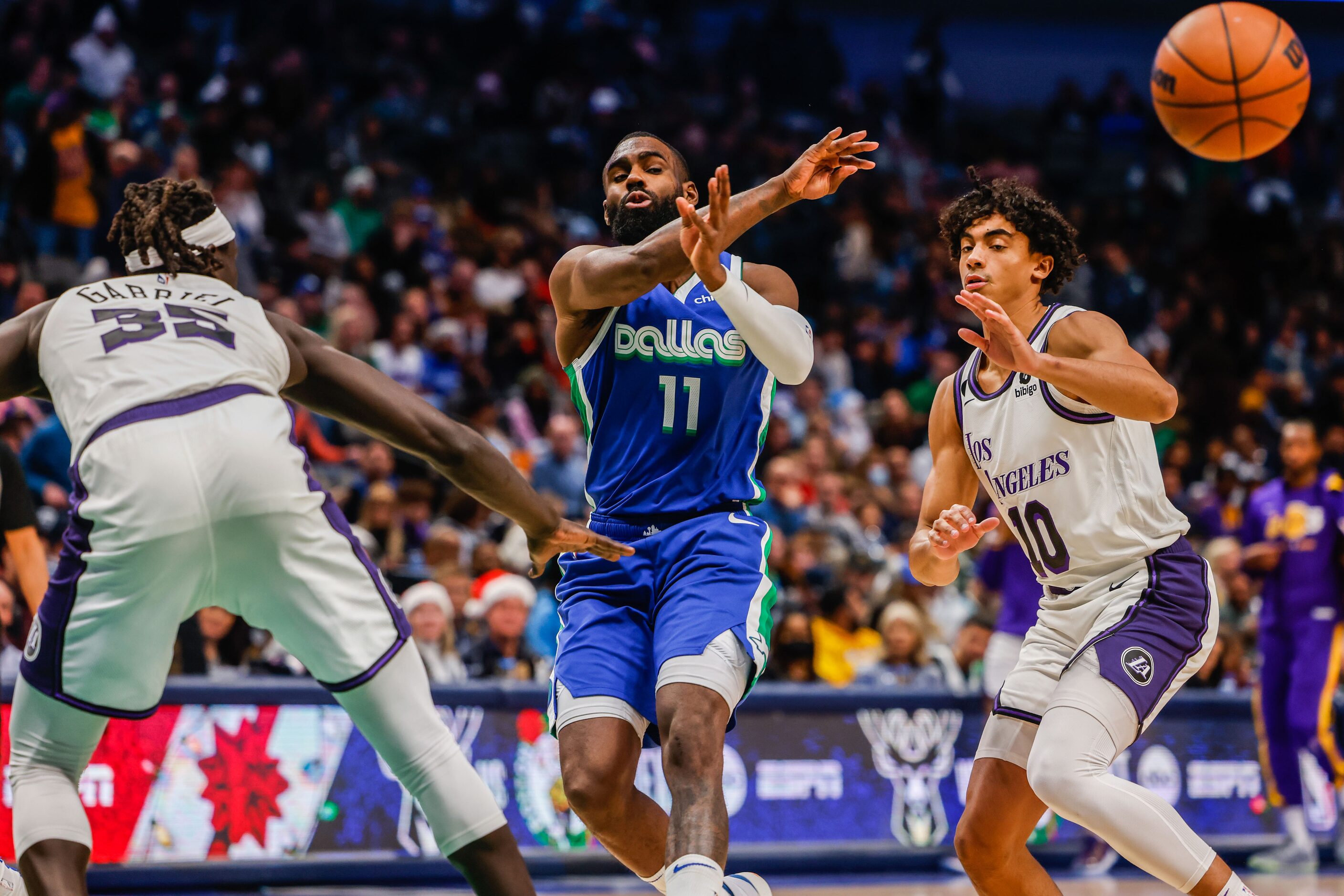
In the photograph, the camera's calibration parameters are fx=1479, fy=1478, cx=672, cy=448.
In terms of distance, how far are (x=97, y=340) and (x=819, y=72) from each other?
Answer: 16.0 metres

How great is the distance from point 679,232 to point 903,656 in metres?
5.61

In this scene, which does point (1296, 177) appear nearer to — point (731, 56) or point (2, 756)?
point (731, 56)

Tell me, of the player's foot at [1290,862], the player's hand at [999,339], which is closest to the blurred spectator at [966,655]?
the player's foot at [1290,862]

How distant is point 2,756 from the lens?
21.8ft

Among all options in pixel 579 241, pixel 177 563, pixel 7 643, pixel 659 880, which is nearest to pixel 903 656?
pixel 659 880

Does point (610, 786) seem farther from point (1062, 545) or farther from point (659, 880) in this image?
point (1062, 545)

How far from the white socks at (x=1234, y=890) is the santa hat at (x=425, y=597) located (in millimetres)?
4906

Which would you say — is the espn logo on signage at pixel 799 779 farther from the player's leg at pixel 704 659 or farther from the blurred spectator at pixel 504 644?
the player's leg at pixel 704 659

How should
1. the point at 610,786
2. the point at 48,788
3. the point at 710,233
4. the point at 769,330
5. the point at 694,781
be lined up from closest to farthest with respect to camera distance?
1. the point at 48,788
2. the point at 694,781
3. the point at 710,233
4. the point at 610,786
5. the point at 769,330

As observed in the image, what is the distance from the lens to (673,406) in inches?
181

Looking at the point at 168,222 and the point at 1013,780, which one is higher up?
the point at 168,222

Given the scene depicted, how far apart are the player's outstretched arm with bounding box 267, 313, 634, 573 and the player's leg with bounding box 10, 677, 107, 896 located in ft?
3.14

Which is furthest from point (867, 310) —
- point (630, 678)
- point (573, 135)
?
point (630, 678)

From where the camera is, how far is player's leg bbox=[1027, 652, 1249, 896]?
13.5 feet
